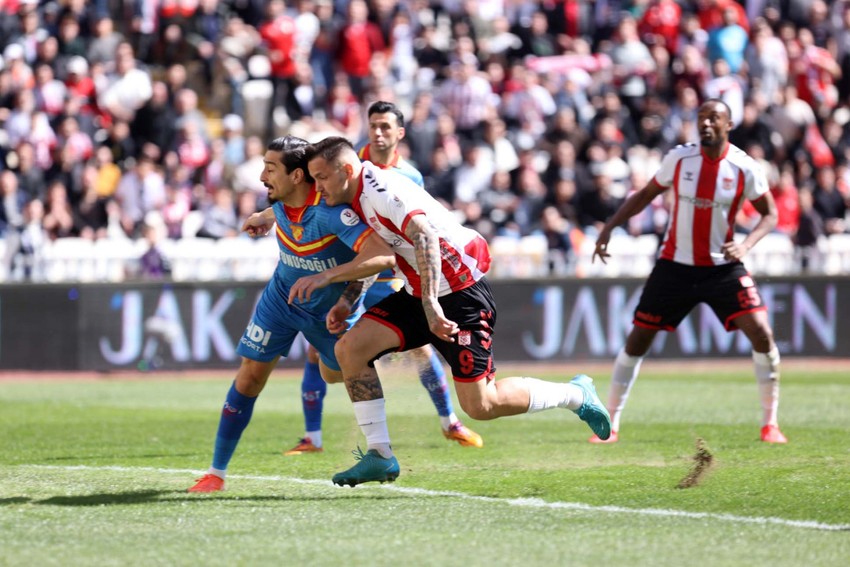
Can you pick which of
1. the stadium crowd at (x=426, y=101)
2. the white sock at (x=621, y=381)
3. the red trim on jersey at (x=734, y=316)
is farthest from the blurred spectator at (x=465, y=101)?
the red trim on jersey at (x=734, y=316)

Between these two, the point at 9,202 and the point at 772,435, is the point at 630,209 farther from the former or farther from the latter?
the point at 9,202

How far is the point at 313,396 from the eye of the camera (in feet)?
33.4

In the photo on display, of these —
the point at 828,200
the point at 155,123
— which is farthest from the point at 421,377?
the point at 828,200

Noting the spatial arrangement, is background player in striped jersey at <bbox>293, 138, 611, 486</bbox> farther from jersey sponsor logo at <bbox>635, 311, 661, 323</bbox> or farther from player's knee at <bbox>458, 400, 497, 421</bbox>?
jersey sponsor logo at <bbox>635, 311, 661, 323</bbox>

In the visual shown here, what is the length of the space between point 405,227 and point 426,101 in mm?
13222

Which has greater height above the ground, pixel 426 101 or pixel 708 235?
pixel 426 101

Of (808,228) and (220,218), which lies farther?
(808,228)

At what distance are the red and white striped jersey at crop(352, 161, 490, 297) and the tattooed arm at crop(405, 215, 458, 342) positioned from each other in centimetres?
8

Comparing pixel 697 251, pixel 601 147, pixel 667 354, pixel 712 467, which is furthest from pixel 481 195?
pixel 712 467

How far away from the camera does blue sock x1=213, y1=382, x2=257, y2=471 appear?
26.4 ft

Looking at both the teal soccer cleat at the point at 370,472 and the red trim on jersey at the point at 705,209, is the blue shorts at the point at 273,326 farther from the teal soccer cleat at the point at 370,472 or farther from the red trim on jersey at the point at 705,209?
the red trim on jersey at the point at 705,209

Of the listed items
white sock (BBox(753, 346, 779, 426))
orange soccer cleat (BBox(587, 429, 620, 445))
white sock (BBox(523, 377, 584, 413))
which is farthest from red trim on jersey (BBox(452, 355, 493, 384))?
white sock (BBox(753, 346, 779, 426))

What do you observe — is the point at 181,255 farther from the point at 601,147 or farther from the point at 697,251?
the point at 697,251

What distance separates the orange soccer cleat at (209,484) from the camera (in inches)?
314
